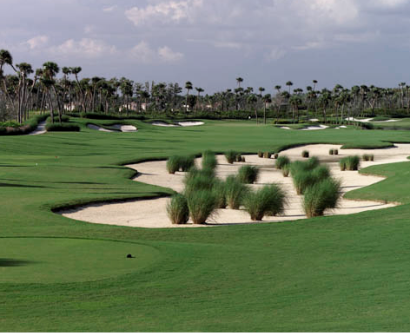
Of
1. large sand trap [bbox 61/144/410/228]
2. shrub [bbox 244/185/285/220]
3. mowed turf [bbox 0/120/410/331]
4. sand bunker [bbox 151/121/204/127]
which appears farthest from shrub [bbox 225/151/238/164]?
sand bunker [bbox 151/121/204/127]

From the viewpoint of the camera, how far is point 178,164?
38875mm

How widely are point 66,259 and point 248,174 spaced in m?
22.3

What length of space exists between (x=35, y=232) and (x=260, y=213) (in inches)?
302

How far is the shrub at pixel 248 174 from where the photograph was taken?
109ft

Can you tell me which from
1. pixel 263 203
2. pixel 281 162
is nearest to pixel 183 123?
pixel 281 162

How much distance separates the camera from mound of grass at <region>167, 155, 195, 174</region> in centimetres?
3840

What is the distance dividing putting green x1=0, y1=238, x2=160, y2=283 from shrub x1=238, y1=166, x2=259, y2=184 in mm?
19890

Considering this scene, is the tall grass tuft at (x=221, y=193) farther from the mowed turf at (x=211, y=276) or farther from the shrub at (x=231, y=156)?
the shrub at (x=231, y=156)

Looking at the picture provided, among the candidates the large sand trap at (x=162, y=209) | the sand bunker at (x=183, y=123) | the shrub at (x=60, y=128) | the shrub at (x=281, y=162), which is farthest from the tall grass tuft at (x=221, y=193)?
the sand bunker at (x=183, y=123)

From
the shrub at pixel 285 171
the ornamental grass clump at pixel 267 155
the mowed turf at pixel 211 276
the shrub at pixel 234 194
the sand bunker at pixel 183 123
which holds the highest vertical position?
the mowed turf at pixel 211 276

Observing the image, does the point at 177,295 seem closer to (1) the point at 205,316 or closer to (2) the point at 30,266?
(1) the point at 205,316

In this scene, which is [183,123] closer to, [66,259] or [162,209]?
[162,209]

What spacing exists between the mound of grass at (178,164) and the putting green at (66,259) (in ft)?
80.8

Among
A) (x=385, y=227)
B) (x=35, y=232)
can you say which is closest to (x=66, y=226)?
(x=35, y=232)
